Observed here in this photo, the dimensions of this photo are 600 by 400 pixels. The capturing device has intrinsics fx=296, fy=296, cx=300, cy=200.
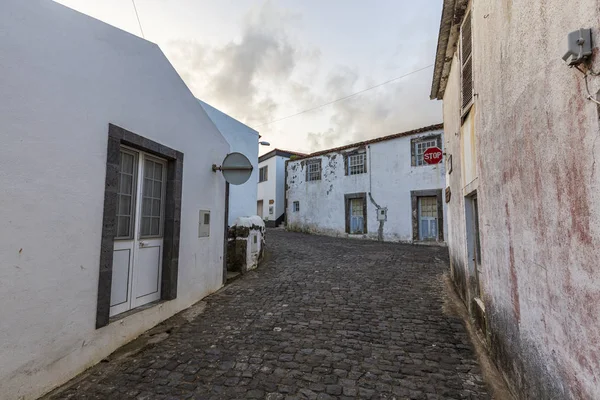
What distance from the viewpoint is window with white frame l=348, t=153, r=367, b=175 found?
16359 mm

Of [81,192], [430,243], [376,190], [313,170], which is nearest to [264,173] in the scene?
[313,170]

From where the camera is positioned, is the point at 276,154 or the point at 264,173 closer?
the point at 276,154

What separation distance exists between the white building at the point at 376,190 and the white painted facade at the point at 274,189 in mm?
A: 3089

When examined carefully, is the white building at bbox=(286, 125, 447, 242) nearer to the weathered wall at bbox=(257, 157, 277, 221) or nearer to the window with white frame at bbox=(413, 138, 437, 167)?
the window with white frame at bbox=(413, 138, 437, 167)

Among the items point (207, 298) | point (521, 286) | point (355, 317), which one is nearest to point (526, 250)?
point (521, 286)

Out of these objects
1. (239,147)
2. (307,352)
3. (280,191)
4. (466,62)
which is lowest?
(307,352)

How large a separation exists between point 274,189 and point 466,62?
18732 millimetres

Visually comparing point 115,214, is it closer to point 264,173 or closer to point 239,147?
point 239,147

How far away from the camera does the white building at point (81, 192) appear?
2.63m

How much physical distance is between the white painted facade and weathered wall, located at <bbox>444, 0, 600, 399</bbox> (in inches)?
775

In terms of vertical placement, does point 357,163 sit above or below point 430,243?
above

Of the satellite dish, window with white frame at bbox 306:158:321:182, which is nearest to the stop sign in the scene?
the satellite dish

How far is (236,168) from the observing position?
589 cm

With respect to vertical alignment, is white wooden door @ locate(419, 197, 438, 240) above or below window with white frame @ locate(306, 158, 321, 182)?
below
